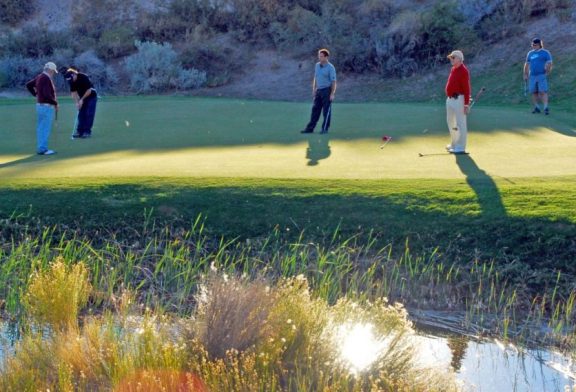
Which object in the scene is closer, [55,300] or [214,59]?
[55,300]

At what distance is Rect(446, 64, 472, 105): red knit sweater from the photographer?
14.0 meters

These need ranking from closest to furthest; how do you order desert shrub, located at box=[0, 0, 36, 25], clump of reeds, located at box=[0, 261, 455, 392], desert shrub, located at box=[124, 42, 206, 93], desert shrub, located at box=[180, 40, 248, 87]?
1. clump of reeds, located at box=[0, 261, 455, 392]
2. desert shrub, located at box=[124, 42, 206, 93]
3. desert shrub, located at box=[180, 40, 248, 87]
4. desert shrub, located at box=[0, 0, 36, 25]

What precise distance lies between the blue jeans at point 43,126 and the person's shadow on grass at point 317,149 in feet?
13.7

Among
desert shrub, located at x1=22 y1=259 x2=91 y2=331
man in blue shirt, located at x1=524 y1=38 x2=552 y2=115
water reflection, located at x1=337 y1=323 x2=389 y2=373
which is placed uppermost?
man in blue shirt, located at x1=524 y1=38 x2=552 y2=115

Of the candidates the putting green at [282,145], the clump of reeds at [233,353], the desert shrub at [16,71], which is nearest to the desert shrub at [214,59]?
the desert shrub at [16,71]

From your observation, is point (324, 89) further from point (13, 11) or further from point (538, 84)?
point (13, 11)

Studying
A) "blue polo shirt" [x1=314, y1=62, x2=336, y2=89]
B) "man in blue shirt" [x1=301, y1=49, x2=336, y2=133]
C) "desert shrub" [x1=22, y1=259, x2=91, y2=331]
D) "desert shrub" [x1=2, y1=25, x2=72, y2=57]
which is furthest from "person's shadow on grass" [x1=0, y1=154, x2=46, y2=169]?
"desert shrub" [x1=2, y1=25, x2=72, y2=57]

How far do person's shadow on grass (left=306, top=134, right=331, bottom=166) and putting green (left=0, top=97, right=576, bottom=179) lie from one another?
0.05ft

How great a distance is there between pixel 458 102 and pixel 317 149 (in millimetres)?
2247

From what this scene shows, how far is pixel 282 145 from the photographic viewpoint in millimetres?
15055

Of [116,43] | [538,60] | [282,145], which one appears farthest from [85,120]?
[116,43]

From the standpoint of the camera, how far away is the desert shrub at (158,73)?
3494cm

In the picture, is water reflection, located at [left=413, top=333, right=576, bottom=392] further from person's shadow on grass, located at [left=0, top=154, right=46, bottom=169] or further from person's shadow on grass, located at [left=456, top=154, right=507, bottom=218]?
person's shadow on grass, located at [left=0, top=154, right=46, bottom=169]

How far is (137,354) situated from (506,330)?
10.8ft
